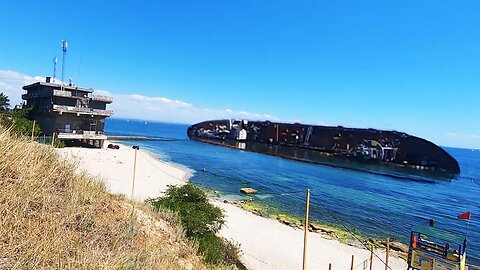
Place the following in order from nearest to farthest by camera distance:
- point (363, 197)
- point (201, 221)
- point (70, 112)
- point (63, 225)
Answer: point (63, 225), point (201, 221), point (363, 197), point (70, 112)

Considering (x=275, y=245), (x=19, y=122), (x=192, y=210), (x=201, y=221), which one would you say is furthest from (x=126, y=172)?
(x=201, y=221)

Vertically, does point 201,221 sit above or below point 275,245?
above

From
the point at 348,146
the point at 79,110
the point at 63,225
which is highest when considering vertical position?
the point at 79,110

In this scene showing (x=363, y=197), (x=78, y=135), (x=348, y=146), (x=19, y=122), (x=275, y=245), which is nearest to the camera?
(x=275, y=245)

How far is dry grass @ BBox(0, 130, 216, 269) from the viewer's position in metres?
4.57

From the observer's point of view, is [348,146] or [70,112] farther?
[348,146]

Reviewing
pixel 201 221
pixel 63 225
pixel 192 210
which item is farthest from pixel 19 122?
pixel 63 225

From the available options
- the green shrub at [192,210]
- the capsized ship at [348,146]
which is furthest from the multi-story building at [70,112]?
the capsized ship at [348,146]

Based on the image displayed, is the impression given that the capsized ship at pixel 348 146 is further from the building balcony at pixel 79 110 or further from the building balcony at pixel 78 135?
the building balcony at pixel 78 135

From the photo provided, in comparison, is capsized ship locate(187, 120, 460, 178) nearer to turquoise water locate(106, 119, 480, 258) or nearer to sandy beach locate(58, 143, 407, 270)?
turquoise water locate(106, 119, 480, 258)

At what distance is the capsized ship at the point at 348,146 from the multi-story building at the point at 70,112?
142ft

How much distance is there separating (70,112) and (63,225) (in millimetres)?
38139

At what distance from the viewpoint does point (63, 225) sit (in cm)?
577

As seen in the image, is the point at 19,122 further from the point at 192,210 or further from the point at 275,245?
the point at 275,245
